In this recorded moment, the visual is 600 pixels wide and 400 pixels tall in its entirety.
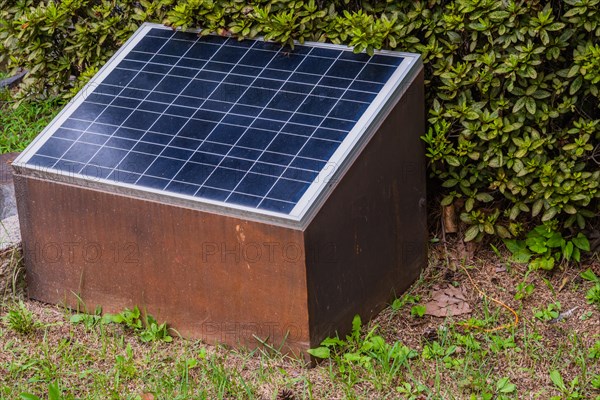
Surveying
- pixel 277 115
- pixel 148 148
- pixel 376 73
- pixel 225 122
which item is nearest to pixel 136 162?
pixel 148 148

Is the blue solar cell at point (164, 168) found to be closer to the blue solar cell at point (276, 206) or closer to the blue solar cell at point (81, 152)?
the blue solar cell at point (81, 152)

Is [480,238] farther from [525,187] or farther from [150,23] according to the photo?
[150,23]

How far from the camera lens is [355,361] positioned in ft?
13.3

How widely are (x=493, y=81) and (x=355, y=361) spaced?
4.76 feet

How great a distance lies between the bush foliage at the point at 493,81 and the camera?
4301 millimetres

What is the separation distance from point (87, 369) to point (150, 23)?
1895 millimetres

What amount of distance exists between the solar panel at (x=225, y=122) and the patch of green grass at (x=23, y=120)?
166 centimetres

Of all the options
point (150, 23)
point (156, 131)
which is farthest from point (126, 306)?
point (150, 23)

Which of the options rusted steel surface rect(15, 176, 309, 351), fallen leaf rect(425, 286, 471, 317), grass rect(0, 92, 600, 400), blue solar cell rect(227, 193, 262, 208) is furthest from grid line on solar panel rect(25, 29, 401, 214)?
fallen leaf rect(425, 286, 471, 317)

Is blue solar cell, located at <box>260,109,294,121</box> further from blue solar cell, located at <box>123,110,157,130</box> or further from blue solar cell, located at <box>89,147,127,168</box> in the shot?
blue solar cell, located at <box>89,147,127,168</box>

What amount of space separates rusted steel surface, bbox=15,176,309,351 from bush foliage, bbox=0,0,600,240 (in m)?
1.09

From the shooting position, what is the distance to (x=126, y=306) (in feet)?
14.3

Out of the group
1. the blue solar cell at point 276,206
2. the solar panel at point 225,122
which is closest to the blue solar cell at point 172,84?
the solar panel at point 225,122

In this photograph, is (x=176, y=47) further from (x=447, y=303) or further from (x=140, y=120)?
(x=447, y=303)
